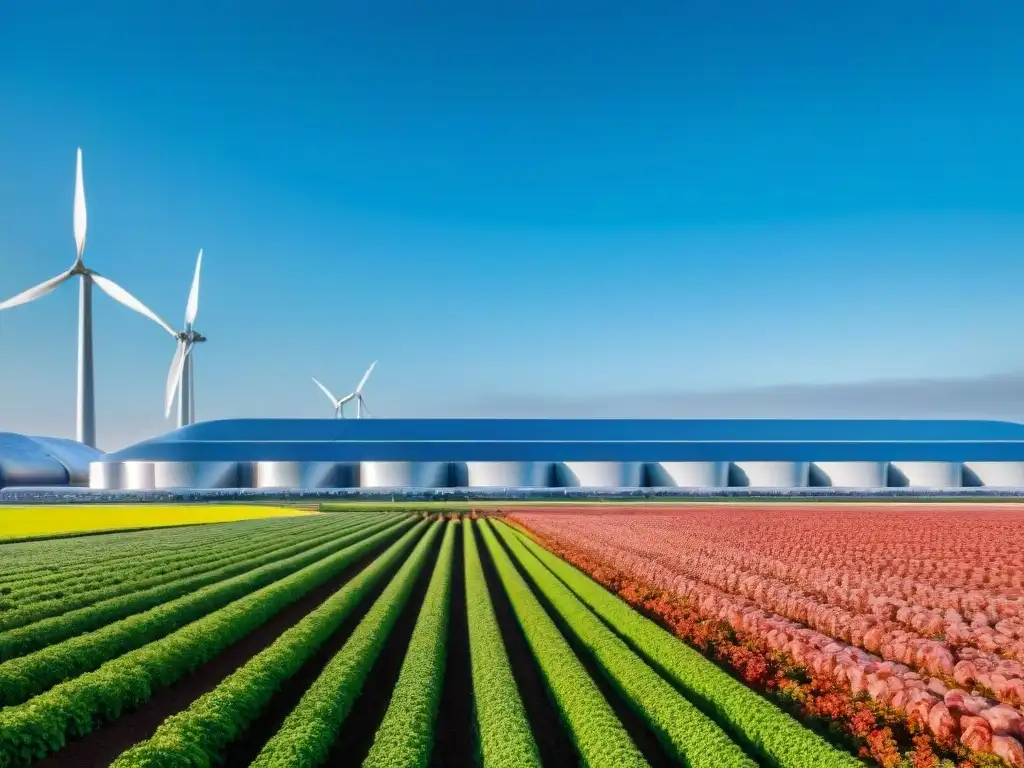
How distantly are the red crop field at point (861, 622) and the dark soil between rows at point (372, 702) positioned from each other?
5.44m

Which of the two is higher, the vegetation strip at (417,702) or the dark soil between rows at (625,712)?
the vegetation strip at (417,702)

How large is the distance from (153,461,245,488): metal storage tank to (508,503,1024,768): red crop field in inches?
2720

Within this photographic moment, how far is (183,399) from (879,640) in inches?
3919

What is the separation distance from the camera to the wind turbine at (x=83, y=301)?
234 ft

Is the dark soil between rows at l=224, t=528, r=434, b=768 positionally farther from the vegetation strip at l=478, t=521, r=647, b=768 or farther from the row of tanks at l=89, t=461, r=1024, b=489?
the row of tanks at l=89, t=461, r=1024, b=489

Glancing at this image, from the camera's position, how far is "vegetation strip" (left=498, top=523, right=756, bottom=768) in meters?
8.43

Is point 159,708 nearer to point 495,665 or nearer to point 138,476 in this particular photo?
point 495,665

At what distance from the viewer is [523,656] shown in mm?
13992

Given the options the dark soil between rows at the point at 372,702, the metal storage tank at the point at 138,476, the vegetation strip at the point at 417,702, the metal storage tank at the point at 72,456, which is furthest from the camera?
the metal storage tank at the point at 72,456

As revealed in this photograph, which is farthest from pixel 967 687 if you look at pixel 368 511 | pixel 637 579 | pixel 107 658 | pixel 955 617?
pixel 368 511

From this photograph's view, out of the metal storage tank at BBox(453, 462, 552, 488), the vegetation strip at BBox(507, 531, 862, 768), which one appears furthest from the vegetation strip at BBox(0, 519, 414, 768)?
the metal storage tank at BBox(453, 462, 552, 488)

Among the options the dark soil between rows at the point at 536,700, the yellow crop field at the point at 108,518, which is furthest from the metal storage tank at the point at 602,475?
the dark soil between rows at the point at 536,700

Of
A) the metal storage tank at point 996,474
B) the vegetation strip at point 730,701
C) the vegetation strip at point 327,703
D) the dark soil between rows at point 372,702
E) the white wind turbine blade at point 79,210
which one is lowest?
the metal storage tank at point 996,474

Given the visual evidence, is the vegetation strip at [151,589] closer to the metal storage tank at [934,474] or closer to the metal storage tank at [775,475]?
the metal storage tank at [775,475]
